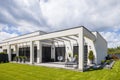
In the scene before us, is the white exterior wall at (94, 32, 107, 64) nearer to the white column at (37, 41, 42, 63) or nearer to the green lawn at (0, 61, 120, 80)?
the green lawn at (0, 61, 120, 80)

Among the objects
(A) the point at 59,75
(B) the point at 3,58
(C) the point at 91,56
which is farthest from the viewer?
(B) the point at 3,58

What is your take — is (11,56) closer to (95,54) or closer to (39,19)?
(39,19)

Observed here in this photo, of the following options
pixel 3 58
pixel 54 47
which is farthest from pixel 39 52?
pixel 3 58

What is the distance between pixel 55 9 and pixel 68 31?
264 inches

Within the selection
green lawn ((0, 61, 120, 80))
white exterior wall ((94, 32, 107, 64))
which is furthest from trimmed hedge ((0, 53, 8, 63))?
white exterior wall ((94, 32, 107, 64))

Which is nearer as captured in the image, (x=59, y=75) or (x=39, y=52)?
(x=59, y=75)

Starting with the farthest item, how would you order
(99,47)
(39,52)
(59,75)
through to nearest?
1. (99,47)
2. (39,52)
3. (59,75)

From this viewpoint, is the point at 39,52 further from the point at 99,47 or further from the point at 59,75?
the point at 59,75

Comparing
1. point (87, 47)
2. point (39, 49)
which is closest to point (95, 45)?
point (87, 47)

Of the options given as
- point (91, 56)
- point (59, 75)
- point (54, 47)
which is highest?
point (54, 47)

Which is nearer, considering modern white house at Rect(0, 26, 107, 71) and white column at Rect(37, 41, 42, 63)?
modern white house at Rect(0, 26, 107, 71)

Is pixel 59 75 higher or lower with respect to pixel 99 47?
lower

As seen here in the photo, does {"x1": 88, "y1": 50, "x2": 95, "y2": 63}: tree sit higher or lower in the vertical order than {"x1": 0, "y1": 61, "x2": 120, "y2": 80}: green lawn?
higher

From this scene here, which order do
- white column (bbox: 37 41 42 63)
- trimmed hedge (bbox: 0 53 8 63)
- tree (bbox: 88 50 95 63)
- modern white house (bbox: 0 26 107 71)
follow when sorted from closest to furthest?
tree (bbox: 88 50 95 63) → modern white house (bbox: 0 26 107 71) → white column (bbox: 37 41 42 63) → trimmed hedge (bbox: 0 53 8 63)
